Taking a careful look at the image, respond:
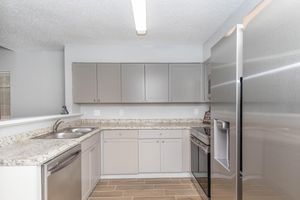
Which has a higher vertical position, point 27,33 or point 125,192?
point 27,33

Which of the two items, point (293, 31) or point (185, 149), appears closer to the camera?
point (293, 31)

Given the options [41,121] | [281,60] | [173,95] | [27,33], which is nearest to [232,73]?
[281,60]

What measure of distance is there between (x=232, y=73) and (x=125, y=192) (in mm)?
2636

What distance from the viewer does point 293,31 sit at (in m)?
0.85

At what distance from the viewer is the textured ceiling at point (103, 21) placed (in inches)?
103

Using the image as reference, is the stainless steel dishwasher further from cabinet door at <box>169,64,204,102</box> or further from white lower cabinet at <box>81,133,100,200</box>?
cabinet door at <box>169,64,204,102</box>

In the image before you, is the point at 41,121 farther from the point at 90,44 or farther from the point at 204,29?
the point at 204,29

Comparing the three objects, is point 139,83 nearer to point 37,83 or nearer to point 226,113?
point 37,83

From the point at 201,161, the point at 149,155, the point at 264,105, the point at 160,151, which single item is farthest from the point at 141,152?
the point at 264,105

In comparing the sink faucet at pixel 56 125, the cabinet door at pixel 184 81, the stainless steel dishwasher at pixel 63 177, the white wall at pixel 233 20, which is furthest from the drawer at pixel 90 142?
the white wall at pixel 233 20

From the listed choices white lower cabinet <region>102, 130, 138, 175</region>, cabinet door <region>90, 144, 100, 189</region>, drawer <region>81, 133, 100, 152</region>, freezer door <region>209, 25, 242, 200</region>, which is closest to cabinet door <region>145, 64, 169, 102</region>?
white lower cabinet <region>102, 130, 138, 175</region>

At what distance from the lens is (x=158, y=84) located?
4.30 metres

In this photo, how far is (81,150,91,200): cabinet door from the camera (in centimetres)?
286

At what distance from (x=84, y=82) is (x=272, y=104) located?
12.2ft
